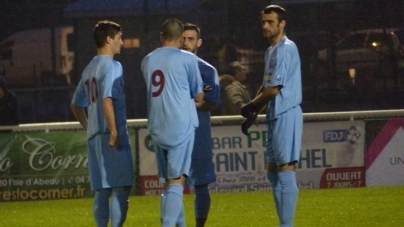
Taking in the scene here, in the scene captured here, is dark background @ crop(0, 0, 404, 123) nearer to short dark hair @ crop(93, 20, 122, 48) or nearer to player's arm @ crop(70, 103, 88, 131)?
player's arm @ crop(70, 103, 88, 131)

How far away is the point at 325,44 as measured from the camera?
554 inches

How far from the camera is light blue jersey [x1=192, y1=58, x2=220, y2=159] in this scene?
832 centimetres

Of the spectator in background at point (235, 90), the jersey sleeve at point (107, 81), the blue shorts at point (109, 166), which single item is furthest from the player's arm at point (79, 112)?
the spectator in background at point (235, 90)

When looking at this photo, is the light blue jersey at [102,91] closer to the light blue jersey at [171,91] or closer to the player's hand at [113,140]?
the player's hand at [113,140]

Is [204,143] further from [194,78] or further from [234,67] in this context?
[234,67]

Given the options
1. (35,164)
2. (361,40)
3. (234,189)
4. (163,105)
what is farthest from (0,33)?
(163,105)

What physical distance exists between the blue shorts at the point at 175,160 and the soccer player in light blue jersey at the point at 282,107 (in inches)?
27.8

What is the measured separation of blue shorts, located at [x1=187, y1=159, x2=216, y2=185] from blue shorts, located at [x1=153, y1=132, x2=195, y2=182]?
74cm

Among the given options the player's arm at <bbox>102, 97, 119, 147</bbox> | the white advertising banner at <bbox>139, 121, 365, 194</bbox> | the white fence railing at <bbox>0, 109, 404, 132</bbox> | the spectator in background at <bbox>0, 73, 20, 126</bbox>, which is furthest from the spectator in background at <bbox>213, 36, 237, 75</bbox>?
the player's arm at <bbox>102, 97, 119, 147</bbox>

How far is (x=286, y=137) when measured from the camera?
7793 millimetres

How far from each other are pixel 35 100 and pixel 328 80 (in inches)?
160

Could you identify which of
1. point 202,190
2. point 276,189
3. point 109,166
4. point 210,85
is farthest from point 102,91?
point 276,189

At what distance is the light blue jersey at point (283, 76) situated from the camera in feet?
25.3

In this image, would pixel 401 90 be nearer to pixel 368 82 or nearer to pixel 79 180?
pixel 368 82
